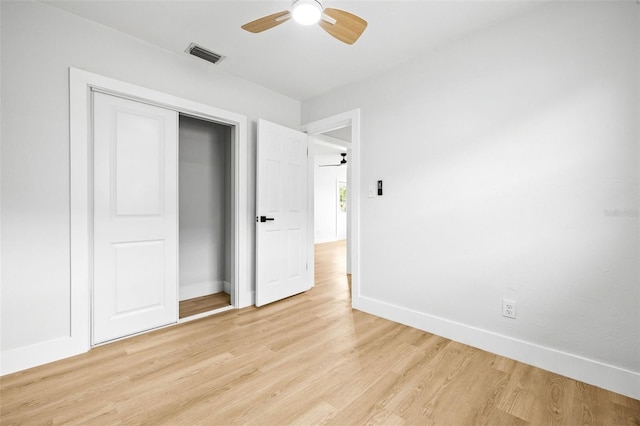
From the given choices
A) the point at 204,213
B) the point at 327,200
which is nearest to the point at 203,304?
the point at 204,213

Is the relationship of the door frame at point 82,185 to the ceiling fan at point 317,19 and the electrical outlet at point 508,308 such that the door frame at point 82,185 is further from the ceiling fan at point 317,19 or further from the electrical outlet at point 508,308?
the electrical outlet at point 508,308

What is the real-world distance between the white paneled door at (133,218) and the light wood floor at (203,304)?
369 millimetres

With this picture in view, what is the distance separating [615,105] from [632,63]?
0.78 feet

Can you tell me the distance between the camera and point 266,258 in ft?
10.4

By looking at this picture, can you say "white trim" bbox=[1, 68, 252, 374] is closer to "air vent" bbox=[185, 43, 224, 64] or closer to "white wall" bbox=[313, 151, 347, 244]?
"air vent" bbox=[185, 43, 224, 64]

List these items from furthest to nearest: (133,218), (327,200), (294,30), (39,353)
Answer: (327,200) < (133,218) < (294,30) < (39,353)

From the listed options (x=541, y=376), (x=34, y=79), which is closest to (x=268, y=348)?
(x=541, y=376)

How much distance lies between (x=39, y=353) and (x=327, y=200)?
7.20 m

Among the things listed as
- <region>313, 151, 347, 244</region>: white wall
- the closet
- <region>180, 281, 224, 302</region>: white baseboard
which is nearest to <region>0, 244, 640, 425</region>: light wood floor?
the closet

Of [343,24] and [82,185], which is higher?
[343,24]

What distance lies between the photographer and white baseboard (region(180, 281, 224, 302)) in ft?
11.4

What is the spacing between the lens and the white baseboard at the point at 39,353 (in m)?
1.85

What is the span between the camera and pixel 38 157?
1.96m

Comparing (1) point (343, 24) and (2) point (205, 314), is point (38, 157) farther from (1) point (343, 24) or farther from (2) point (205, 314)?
(1) point (343, 24)
